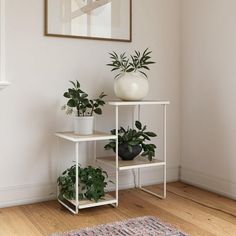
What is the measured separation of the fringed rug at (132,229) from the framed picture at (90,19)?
1.35m

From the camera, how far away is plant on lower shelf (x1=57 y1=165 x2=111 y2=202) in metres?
2.32

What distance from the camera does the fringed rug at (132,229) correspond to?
6.38 ft

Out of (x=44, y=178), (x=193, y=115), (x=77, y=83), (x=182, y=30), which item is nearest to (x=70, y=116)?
(x=77, y=83)

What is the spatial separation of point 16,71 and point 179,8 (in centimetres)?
151

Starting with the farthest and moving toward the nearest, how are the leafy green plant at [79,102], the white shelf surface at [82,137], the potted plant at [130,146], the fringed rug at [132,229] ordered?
1. the potted plant at [130,146]
2. the leafy green plant at [79,102]
3. the white shelf surface at [82,137]
4. the fringed rug at [132,229]

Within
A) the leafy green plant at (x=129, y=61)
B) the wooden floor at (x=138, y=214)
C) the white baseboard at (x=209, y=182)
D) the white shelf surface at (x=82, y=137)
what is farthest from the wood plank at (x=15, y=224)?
the white baseboard at (x=209, y=182)

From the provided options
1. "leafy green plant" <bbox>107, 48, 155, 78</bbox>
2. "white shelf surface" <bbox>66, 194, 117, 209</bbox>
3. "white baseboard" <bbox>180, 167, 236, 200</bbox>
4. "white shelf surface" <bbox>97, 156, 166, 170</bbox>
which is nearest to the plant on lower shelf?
"white shelf surface" <bbox>66, 194, 117, 209</bbox>

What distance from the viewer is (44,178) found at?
2.55 m

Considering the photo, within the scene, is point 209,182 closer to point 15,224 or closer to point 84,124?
point 84,124

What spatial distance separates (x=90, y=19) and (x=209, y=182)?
5.15 feet

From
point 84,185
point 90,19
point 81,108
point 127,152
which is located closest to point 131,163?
point 127,152

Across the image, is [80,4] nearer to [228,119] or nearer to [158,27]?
[158,27]

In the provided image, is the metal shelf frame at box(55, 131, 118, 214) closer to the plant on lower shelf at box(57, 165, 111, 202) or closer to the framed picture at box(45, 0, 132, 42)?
the plant on lower shelf at box(57, 165, 111, 202)

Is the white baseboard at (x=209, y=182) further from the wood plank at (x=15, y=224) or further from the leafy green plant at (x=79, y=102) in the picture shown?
the wood plank at (x=15, y=224)
